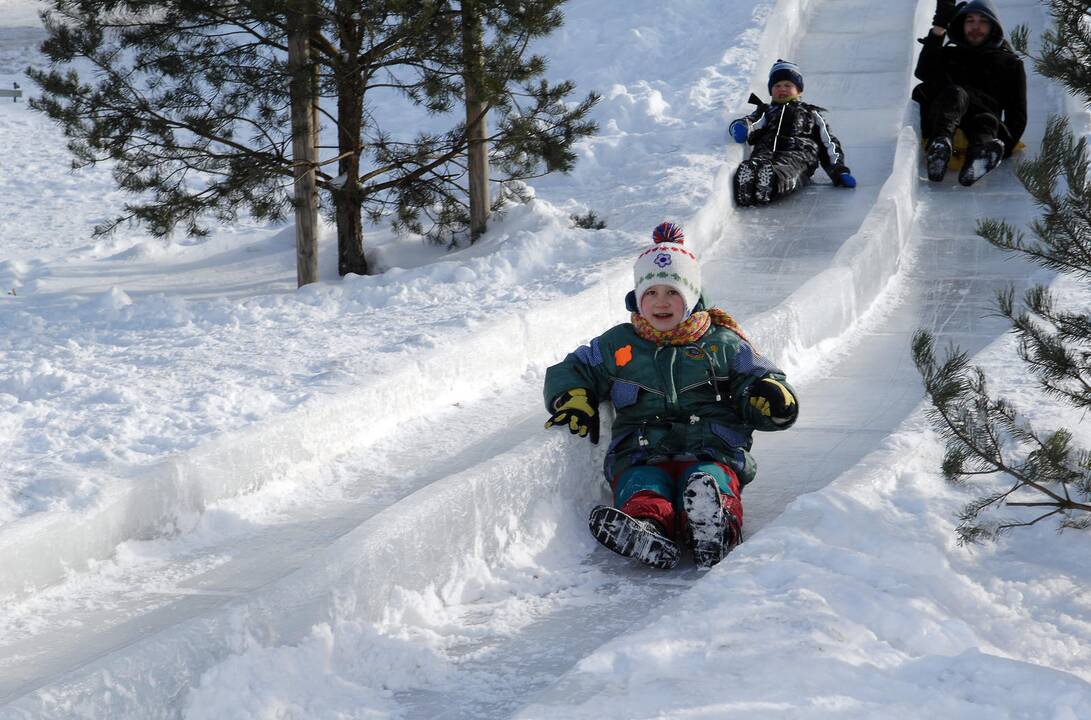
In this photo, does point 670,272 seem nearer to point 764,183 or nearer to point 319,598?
point 319,598

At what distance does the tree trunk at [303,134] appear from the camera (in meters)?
7.09

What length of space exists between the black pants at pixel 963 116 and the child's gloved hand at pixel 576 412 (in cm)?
596

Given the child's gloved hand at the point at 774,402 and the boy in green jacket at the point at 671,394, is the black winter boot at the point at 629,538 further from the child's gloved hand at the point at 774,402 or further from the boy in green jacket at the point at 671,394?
the child's gloved hand at the point at 774,402

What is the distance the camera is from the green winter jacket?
13.3 ft

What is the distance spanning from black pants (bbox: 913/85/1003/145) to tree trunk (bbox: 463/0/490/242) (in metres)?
3.46

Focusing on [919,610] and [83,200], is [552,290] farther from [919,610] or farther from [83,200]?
[83,200]

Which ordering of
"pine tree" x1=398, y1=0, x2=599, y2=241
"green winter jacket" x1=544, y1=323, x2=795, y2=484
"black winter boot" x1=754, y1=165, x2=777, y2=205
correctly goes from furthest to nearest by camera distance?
"black winter boot" x1=754, y1=165, x2=777, y2=205, "pine tree" x1=398, y1=0, x2=599, y2=241, "green winter jacket" x1=544, y1=323, x2=795, y2=484

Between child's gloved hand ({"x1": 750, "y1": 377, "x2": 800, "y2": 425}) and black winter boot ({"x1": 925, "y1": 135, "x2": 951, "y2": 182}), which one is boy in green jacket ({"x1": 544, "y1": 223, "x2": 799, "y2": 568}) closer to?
child's gloved hand ({"x1": 750, "y1": 377, "x2": 800, "y2": 425})

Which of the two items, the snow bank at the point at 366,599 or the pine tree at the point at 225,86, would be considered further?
the pine tree at the point at 225,86

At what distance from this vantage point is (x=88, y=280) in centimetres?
928

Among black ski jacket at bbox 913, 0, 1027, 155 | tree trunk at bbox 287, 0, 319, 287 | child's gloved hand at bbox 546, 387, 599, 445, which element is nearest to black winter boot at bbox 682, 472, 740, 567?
child's gloved hand at bbox 546, 387, 599, 445

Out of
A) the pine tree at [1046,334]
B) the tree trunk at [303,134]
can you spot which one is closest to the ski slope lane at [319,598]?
the pine tree at [1046,334]

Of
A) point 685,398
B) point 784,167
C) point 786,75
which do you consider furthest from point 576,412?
point 786,75

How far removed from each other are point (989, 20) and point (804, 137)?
1823 millimetres
